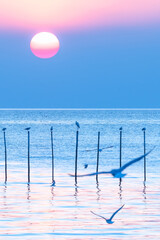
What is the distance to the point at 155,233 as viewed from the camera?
24.6 m

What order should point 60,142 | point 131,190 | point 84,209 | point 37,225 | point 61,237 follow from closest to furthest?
point 61,237 → point 37,225 → point 84,209 → point 131,190 → point 60,142

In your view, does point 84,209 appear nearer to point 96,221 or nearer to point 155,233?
point 96,221

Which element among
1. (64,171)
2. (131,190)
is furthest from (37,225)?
(64,171)

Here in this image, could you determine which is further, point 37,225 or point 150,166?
point 150,166

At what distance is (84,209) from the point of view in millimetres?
30375

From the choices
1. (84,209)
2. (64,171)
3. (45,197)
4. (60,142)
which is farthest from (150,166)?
(60,142)

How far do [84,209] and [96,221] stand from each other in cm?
316

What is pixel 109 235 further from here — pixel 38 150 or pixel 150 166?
pixel 38 150

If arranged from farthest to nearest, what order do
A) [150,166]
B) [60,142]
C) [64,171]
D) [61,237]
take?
[60,142]
[150,166]
[64,171]
[61,237]

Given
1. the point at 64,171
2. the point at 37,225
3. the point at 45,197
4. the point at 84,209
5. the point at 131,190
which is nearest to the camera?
the point at 37,225

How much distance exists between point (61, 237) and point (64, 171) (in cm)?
2826

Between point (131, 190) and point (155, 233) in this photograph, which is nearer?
point (155, 233)

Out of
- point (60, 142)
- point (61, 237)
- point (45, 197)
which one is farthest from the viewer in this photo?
A: point (60, 142)

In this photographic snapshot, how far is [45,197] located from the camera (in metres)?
34.7
